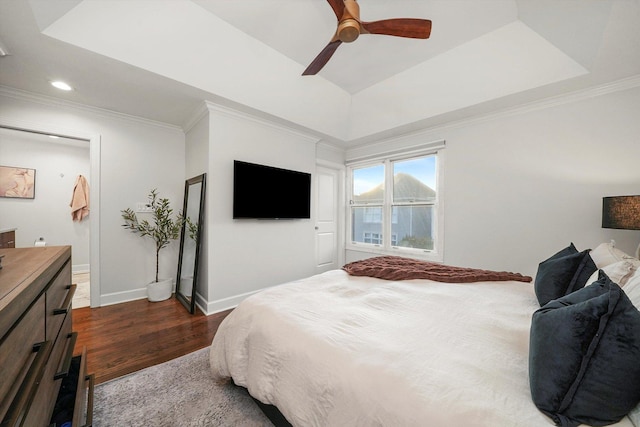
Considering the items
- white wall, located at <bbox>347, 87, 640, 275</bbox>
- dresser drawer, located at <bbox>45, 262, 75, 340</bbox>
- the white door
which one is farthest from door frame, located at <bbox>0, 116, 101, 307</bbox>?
white wall, located at <bbox>347, 87, 640, 275</bbox>

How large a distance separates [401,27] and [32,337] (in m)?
2.55

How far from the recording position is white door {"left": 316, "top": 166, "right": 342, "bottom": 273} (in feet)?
14.1

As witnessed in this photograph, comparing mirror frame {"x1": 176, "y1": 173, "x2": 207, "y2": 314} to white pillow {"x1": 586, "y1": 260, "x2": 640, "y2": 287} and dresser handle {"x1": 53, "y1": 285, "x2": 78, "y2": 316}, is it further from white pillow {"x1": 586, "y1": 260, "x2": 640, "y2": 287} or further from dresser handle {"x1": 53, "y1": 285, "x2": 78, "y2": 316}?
white pillow {"x1": 586, "y1": 260, "x2": 640, "y2": 287}

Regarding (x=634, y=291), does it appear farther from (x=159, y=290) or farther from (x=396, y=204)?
(x=159, y=290)

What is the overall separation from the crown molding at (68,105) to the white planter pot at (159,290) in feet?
7.15

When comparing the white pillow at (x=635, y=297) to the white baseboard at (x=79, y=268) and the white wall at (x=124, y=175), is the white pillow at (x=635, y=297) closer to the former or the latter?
the white wall at (x=124, y=175)

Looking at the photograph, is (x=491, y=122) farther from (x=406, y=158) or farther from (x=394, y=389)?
(x=394, y=389)

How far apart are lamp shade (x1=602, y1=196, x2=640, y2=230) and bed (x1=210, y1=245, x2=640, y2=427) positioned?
987 millimetres

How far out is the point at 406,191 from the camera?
3.86m

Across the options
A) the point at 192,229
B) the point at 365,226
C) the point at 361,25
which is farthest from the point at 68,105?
the point at 365,226

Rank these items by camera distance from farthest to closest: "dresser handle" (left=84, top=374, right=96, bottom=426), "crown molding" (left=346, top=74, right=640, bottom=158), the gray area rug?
"crown molding" (left=346, top=74, right=640, bottom=158) → the gray area rug → "dresser handle" (left=84, top=374, right=96, bottom=426)

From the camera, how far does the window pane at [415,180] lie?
3.56m

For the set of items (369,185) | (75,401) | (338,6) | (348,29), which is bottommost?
(75,401)

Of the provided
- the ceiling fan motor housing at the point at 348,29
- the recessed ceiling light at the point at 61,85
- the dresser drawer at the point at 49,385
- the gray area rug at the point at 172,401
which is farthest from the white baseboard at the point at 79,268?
the ceiling fan motor housing at the point at 348,29
